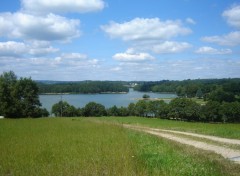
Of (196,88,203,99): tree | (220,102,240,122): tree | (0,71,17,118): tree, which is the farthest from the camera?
(196,88,203,99): tree

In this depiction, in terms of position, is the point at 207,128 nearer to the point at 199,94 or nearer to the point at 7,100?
the point at 7,100

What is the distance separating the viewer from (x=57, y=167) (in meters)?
11.2

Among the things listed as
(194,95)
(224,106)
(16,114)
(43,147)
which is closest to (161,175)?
(43,147)

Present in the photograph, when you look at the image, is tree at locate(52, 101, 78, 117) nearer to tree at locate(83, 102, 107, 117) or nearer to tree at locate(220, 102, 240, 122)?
tree at locate(83, 102, 107, 117)

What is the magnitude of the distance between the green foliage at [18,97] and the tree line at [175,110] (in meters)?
21.4

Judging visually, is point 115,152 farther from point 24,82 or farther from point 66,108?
point 66,108

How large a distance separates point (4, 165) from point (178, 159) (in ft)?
21.1

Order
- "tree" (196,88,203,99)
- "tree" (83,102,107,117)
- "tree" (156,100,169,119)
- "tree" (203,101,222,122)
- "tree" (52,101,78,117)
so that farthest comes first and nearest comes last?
"tree" (196,88,203,99) → "tree" (83,102,107,117) → "tree" (52,101,78,117) → "tree" (156,100,169,119) → "tree" (203,101,222,122)

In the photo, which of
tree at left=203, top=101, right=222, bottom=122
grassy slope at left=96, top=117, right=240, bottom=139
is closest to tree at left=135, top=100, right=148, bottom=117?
tree at left=203, top=101, right=222, bottom=122

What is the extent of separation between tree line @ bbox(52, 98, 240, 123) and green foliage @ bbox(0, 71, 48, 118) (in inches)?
841

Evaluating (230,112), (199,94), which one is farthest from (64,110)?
(199,94)

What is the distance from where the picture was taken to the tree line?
83.5m

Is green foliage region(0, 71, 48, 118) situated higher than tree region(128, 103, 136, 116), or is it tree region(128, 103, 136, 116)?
green foliage region(0, 71, 48, 118)

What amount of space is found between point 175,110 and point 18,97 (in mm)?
41507
